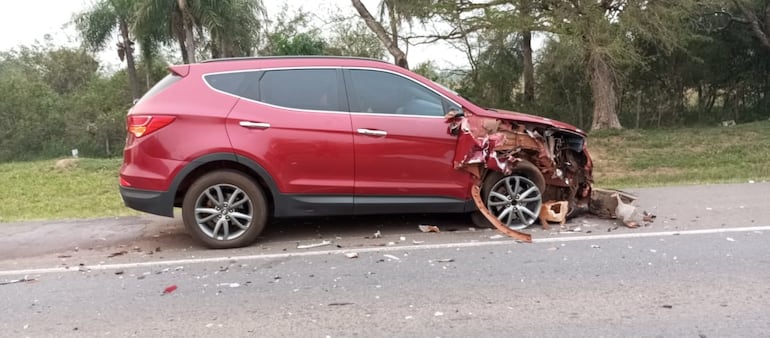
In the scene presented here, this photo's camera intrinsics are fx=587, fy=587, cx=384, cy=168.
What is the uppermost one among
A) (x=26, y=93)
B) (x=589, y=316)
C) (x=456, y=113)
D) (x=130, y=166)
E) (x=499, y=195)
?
(x=26, y=93)

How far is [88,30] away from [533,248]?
24.1 metres

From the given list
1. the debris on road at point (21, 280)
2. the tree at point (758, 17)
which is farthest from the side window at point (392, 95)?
the tree at point (758, 17)

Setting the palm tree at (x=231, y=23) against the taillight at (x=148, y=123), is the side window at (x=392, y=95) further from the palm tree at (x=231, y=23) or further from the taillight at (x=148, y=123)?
the palm tree at (x=231, y=23)

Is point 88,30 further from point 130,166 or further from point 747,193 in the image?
point 747,193

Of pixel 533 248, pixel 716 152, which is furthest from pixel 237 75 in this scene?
pixel 716 152

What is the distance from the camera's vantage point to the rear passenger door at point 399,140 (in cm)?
581

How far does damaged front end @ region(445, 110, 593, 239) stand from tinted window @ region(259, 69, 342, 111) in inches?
48.0

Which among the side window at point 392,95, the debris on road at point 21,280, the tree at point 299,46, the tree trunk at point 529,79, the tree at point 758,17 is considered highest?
the tree at point 758,17

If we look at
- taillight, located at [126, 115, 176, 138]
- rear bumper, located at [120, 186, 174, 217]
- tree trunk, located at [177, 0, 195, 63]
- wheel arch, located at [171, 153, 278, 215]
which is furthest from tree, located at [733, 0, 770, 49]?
rear bumper, located at [120, 186, 174, 217]

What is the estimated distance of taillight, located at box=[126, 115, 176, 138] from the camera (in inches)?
218

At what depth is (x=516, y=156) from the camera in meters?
6.17

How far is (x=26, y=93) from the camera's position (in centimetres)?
2109

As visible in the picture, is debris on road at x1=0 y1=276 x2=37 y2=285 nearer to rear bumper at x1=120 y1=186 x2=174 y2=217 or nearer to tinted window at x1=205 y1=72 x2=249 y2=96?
rear bumper at x1=120 y1=186 x2=174 y2=217

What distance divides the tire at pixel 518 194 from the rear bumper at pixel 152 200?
3143mm
